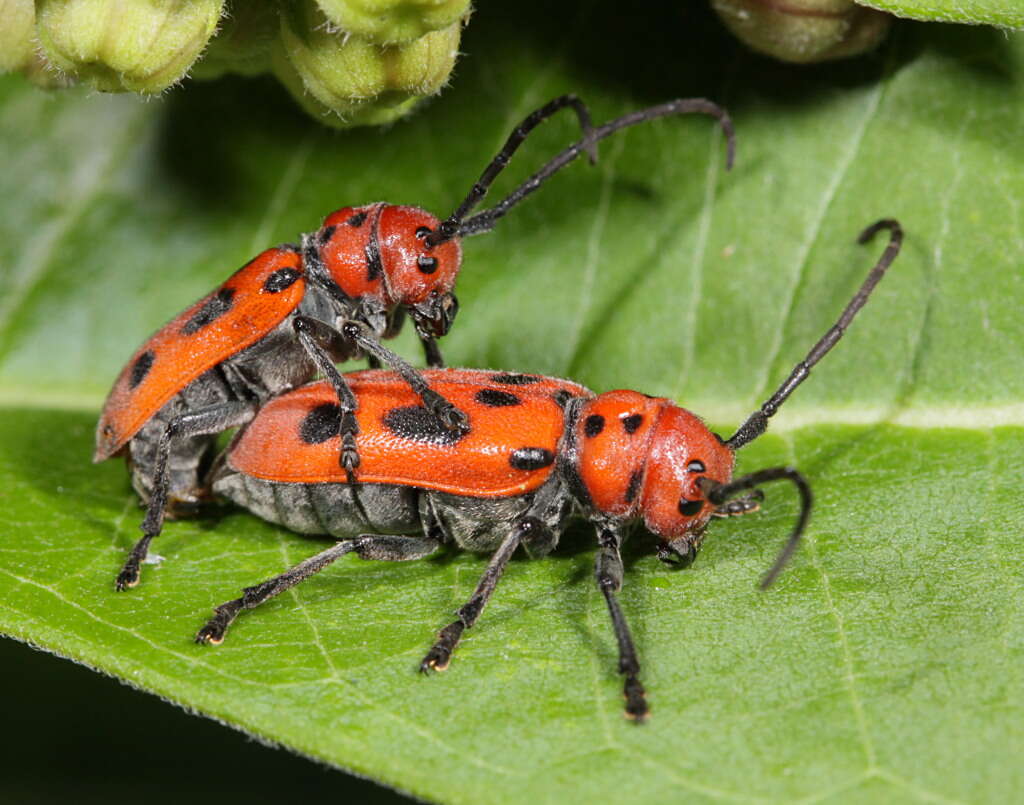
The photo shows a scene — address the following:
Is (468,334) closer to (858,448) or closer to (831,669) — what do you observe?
(858,448)

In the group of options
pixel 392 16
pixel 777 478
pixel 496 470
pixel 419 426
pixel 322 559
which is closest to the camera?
pixel 392 16

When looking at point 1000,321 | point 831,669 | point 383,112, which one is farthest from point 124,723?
point 1000,321

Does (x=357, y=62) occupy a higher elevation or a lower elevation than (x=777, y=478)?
higher

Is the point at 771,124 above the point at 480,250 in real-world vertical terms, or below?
above

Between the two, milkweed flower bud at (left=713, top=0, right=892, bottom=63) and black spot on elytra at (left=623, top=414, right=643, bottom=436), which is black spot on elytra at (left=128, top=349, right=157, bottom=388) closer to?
black spot on elytra at (left=623, top=414, right=643, bottom=436)

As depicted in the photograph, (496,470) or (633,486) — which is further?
(496,470)

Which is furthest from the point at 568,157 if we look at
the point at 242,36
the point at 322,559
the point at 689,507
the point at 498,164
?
the point at 322,559

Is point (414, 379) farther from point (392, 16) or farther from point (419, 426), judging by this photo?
point (392, 16)
